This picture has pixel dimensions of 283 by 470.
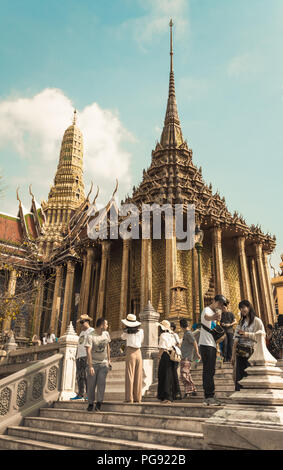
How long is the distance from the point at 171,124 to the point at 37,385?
2487 cm

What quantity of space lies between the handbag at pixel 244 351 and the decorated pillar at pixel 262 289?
56.3ft

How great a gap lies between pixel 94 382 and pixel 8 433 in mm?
2301

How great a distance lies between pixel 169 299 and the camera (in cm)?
1800

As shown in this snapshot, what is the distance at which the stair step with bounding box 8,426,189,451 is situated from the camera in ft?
14.7

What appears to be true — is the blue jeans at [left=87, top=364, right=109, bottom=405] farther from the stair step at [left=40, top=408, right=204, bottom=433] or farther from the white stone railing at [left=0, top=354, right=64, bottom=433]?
the white stone railing at [left=0, top=354, right=64, bottom=433]

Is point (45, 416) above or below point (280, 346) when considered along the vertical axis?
below

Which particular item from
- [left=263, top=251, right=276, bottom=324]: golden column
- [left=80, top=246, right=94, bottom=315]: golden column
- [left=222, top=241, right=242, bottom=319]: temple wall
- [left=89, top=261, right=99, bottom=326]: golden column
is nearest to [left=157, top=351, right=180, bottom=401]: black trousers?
[left=222, top=241, right=242, bottom=319]: temple wall

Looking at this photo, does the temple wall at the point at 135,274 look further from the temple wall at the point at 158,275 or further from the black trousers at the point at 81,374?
the black trousers at the point at 81,374

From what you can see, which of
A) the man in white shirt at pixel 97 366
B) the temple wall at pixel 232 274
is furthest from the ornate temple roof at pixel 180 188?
the man in white shirt at pixel 97 366

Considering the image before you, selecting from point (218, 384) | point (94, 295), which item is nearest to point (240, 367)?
point (218, 384)

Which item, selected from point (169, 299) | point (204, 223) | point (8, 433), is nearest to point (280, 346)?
point (8, 433)

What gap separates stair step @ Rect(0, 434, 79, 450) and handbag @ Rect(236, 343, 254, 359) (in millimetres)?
2834
